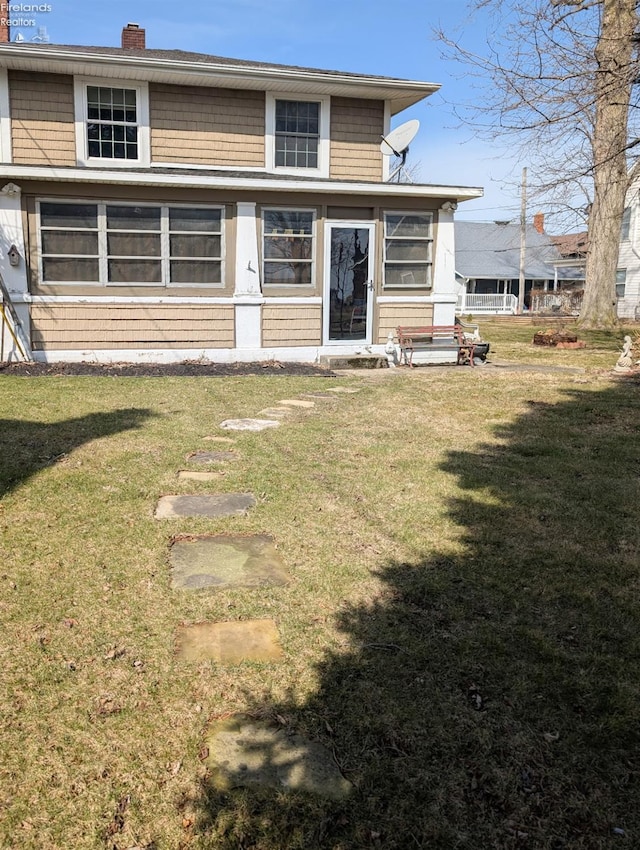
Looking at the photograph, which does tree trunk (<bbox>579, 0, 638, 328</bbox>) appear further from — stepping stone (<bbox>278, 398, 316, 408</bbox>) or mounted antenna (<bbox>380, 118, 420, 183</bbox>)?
stepping stone (<bbox>278, 398, 316, 408</bbox>)

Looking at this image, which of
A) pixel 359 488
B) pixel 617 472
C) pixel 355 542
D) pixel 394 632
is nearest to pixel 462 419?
pixel 617 472

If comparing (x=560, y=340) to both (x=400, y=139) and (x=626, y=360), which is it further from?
(x=400, y=139)

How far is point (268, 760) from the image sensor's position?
2199 millimetres

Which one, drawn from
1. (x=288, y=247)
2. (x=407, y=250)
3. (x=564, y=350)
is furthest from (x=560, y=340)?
(x=288, y=247)

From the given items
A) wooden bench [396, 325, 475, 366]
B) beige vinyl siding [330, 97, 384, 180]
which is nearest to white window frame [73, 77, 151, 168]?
beige vinyl siding [330, 97, 384, 180]

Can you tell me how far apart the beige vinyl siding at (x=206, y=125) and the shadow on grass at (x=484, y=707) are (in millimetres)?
10736

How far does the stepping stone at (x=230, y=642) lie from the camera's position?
2781 millimetres

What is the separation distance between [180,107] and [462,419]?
28.6 feet

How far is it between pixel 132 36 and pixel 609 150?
11094 mm

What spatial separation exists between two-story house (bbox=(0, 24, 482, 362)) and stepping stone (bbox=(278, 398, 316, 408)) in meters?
4.18

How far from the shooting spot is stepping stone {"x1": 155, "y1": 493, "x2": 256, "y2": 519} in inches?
174

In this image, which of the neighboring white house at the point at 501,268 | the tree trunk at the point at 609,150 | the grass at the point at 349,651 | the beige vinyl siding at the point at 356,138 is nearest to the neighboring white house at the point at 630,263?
the neighboring white house at the point at 501,268

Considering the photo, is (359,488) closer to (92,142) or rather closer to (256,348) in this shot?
→ (256,348)

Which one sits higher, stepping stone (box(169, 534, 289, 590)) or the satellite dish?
the satellite dish
